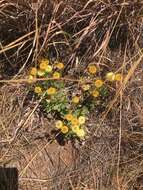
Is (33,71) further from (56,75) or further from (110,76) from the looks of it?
(110,76)

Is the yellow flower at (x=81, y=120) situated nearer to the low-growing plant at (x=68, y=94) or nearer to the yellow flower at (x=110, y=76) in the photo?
the low-growing plant at (x=68, y=94)

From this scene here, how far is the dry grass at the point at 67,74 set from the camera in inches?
69.2

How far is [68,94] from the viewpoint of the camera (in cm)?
185

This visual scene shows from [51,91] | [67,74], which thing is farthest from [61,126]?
[67,74]

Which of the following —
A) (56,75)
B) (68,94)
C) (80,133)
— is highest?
(56,75)

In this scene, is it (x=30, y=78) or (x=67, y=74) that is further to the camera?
(x=67, y=74)

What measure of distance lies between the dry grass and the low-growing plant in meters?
0.06

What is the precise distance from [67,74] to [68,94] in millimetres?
109

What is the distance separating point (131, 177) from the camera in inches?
69.0

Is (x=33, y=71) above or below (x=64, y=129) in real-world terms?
above

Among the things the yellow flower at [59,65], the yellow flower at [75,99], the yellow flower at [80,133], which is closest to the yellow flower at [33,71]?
the yellow flower at [59,65]

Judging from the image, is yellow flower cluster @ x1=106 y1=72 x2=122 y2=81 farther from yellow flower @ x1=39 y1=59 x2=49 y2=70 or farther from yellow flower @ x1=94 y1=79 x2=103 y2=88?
yellow flower @ x1=39 y1=59 x2=49 y2=70

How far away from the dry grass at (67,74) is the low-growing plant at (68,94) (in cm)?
6

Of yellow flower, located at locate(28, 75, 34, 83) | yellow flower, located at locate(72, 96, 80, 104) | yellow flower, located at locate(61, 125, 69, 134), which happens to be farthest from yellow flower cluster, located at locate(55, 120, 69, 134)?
yellow flower, located at locate(28, 75, 34, 83)
